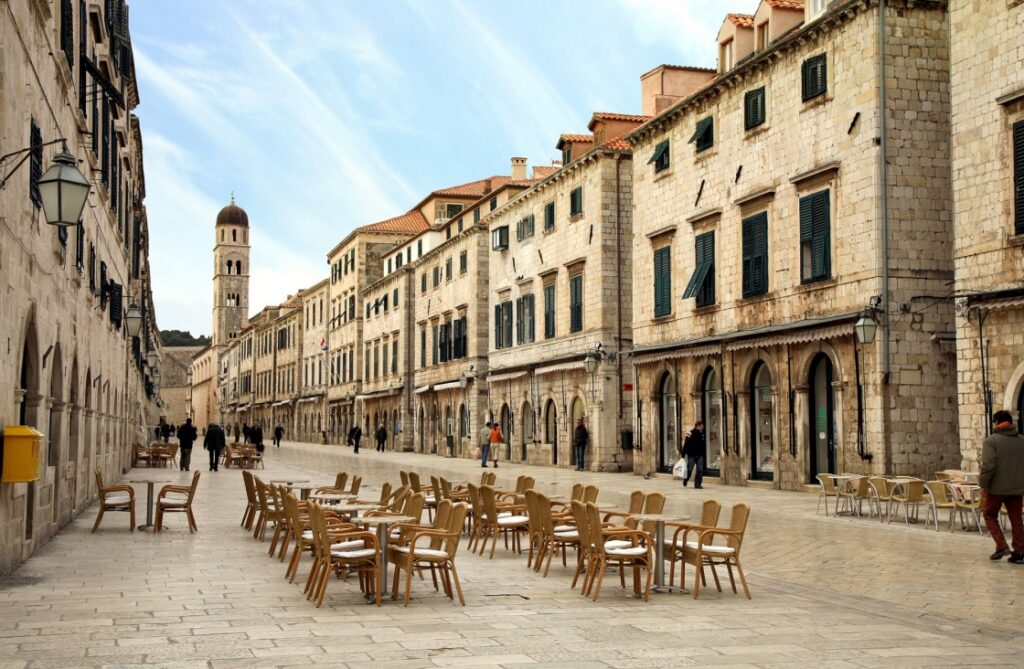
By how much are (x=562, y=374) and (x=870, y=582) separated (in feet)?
82.9

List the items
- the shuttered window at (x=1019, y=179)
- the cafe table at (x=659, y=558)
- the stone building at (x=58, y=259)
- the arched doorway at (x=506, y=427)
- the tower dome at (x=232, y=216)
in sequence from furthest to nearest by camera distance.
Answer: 1. the tower dome at (x=232, y=216)
2. the arched doorway at (x=506, y=427)
3. the shuttered window at (x=1019, y=179)
4. the stone building at (x=58, y=259)
5. the cafe table at (x=659, y=558)

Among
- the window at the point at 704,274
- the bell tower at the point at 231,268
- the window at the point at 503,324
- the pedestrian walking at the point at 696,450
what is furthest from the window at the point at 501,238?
the bell tower at the point at 231,268

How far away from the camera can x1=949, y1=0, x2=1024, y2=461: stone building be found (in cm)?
1783

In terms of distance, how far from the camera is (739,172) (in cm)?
2645

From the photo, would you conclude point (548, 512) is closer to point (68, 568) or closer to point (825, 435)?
point (68, 568)

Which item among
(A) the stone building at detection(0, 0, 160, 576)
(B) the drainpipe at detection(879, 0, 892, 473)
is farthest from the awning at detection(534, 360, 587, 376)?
(A) the stone building at detection(0, 0, 160, 576)

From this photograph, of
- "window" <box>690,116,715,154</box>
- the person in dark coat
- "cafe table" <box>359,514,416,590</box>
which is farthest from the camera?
the person in dark coat

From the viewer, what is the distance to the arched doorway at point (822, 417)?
908 inches

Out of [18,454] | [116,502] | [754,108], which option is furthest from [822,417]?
[18,454]

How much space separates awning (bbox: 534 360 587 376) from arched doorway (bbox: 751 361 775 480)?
29.3 feet

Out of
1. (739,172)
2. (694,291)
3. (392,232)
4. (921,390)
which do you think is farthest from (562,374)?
(392,232)

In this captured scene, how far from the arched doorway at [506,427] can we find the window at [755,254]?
687 inches

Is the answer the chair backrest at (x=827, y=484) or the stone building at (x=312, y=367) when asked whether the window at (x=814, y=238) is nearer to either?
the chair backrest at (x=827, y=484)

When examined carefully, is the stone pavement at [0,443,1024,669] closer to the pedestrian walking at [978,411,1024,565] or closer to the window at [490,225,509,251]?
the pedestrian walking at [978,411,1024,565]
